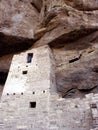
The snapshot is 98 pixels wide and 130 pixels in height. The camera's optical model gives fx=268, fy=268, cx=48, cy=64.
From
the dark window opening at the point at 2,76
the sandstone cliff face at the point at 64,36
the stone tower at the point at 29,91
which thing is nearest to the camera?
the stone tower at the point at 29,91

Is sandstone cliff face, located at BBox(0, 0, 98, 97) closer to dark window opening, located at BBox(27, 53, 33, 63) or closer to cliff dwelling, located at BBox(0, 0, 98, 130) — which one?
cliff dwelling, located at BBox(0, 0, 98, 130)

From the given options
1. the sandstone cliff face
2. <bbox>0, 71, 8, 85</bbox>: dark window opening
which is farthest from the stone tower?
<bbox>0, 71, 8, 85</bbox>: dark window opening

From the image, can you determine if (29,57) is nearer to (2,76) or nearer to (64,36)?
(64,36)

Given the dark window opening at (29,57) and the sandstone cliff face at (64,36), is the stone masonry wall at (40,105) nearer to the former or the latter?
the dark window opening at (29,57)

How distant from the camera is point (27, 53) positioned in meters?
19.2

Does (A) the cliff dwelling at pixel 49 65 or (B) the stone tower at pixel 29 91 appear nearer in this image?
(A) the cliff dwelling at pixel 49 65

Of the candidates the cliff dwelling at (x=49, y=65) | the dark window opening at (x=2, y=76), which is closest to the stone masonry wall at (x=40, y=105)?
the cliff dwelling at (x=49, y=65)

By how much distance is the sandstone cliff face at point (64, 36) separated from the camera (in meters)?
Result: 17.2

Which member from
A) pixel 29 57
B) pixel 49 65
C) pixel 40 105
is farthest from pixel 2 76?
pixel 40 105

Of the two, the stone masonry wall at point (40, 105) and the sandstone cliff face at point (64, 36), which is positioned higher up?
the sandstone cliff face at point (64, 36)

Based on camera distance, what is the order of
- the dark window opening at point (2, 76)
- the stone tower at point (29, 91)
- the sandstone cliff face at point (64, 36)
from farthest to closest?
the dark window opening at point (2, 76)
the sandstone cliff face at point (64, 36)
the stone tower at point (29, 91)

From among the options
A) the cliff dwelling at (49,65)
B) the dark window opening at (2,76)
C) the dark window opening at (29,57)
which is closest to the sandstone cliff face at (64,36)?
the cliff dwelling at (49,65)

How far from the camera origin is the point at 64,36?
18.9m

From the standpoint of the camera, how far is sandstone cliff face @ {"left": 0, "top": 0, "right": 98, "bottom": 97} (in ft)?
56.4
